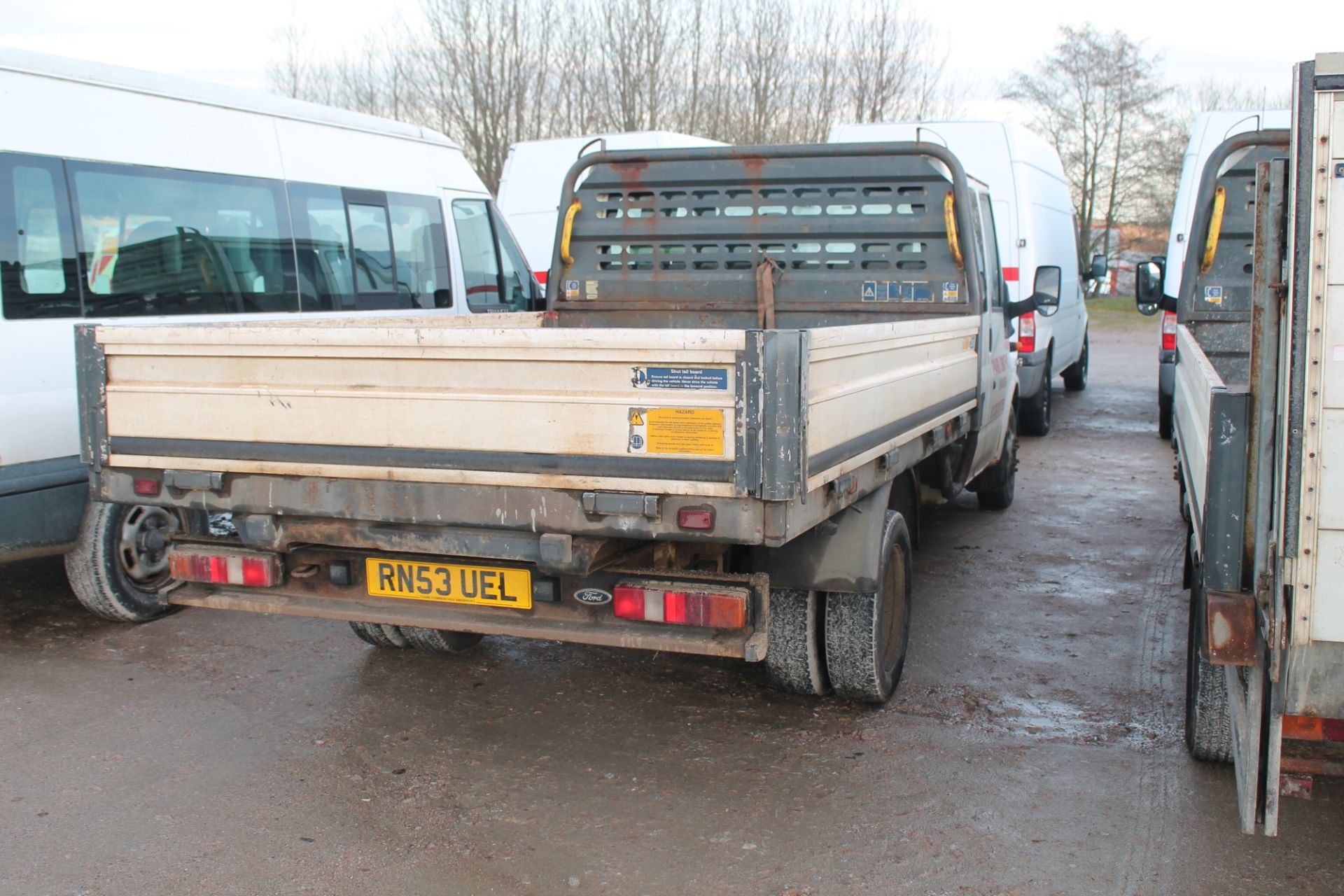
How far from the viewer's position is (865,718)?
459 cm

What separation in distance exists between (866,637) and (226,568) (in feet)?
7.52

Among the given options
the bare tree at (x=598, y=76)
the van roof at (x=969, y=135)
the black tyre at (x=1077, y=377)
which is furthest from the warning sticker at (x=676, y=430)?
the bare tree at (x=598, y=76)

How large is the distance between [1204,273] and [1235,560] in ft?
11.9

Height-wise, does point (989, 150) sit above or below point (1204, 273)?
above

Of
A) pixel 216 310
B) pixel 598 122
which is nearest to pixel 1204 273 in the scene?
pixel 216 310

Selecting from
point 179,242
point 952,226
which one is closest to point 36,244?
point 179,242

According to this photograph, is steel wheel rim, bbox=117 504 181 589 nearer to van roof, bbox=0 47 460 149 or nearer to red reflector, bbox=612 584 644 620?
van roof, bbox=0 47 460 149

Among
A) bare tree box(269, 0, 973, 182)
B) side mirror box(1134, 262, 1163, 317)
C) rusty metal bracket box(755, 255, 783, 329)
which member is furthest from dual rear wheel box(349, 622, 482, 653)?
bare tree box(269, 0, 973, 182)

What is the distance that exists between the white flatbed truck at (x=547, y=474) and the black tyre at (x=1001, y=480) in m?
3.16

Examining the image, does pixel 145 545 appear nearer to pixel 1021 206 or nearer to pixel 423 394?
pixel 423 394

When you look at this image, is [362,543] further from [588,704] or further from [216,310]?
[216,310]

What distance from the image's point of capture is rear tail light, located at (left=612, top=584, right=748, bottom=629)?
3.70m

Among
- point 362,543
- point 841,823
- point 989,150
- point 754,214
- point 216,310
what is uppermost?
point 989,150

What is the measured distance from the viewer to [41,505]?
5.27 m
